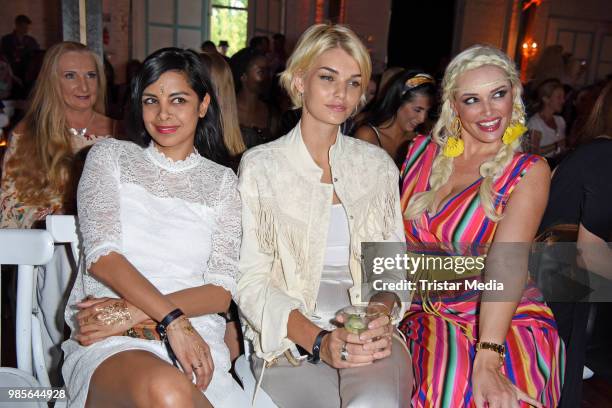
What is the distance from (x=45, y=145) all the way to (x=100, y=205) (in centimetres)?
126

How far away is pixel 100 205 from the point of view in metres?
1.84

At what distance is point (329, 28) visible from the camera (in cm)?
212

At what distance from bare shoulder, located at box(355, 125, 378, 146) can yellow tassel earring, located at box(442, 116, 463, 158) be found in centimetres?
126

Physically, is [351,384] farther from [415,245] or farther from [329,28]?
[329,28]

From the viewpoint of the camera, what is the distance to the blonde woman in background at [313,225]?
1.90 m

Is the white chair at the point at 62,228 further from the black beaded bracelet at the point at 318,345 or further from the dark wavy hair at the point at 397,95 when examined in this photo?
the dark wavy hair at the point at 397,95

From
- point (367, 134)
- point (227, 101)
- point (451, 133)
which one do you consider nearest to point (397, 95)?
point (367, 134)

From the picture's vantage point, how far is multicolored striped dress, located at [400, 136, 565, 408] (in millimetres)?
1867

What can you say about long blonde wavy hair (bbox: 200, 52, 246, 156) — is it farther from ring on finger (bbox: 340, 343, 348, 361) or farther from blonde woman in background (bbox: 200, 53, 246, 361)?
ring on finger (bbox: 340, 343, 348, 361)

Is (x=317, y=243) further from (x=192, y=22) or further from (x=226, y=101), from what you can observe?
(x=192, y=22)

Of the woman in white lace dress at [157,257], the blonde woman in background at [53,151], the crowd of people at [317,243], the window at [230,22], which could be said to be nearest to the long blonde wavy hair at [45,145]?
the blonde woman in background at [53,151]

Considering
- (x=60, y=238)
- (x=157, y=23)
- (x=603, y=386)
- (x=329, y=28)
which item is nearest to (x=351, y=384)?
(x=60, y=238)

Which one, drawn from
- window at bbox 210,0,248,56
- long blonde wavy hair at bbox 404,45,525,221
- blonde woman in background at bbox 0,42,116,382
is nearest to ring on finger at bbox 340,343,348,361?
long blonde wavy hair at bbox 404,45,525,221

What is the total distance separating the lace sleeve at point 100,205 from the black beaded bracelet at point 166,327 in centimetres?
27
